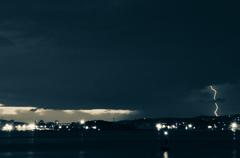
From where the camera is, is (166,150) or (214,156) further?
(166,150)

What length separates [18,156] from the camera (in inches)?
5650

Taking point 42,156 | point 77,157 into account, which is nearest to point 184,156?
point 77,157

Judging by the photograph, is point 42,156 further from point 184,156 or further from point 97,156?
point 184,156

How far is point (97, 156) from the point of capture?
140750 mm

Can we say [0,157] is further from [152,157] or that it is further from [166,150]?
[166,150]

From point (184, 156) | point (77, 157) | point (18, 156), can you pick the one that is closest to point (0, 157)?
point (18, 156)

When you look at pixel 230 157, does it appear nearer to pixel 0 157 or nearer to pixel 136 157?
pixel 136 157

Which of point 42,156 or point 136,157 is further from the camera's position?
point 42,156

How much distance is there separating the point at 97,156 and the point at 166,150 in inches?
958

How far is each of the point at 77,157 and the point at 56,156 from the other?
20.0ft

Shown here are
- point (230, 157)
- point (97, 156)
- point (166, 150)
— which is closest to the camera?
point (230, 157)

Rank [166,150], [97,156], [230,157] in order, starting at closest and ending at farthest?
1. [230,157]
2. [97,156]
3. [166,150]

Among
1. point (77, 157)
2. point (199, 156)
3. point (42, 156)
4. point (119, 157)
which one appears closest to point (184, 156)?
point (199, 156)

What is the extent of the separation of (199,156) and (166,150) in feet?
84.8
